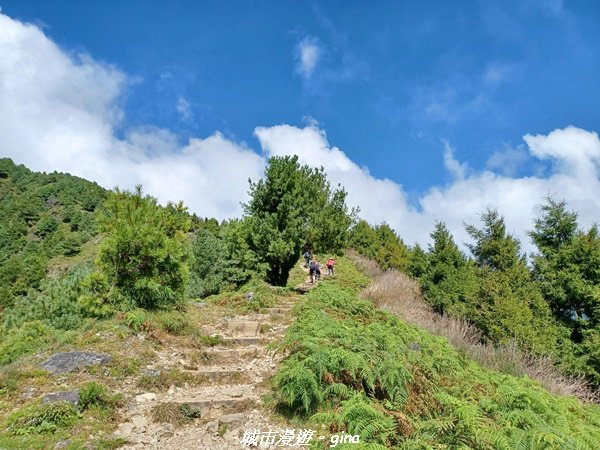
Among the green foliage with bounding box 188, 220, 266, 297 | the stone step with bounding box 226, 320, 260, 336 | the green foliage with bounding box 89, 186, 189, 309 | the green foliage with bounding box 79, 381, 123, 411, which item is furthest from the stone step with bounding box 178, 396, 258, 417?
the green foliage with bounding box 188, 220, 266, 297

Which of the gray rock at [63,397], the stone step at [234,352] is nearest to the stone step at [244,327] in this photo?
the stone step at [234,352]

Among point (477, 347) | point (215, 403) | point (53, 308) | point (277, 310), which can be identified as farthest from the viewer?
point (277, 310)

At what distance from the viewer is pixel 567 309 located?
12742 mm

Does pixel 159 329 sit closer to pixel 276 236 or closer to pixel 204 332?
pixel 204 332

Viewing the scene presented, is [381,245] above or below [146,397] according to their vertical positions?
above

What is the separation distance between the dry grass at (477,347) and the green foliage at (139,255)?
22.2 ft

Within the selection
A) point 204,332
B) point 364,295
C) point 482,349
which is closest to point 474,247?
point 364,295

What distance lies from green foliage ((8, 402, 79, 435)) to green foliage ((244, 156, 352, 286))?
10530 mm

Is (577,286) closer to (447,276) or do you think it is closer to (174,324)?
(447,276)

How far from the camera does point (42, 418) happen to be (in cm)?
446

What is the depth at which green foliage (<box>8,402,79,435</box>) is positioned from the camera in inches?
171

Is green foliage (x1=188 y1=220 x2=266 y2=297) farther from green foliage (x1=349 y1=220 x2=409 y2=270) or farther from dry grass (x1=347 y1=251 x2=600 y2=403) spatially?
green foliage (x1=349 y1=220 x2=409 y2=270)

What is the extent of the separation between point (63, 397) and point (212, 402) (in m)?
1.95

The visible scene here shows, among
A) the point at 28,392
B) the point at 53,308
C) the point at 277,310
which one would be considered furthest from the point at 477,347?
the point at 53,308
